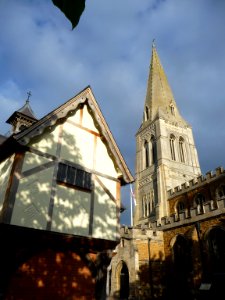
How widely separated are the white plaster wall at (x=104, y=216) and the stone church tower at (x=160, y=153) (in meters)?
26.1

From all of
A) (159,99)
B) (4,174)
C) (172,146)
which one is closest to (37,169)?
(4,174)

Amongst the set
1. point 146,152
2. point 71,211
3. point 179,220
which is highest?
point 146,152

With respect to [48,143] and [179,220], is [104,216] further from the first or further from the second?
[179,220]

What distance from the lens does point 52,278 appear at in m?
8.12

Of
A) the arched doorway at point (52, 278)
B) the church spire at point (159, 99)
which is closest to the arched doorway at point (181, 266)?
the arched doorway at point (52, 278)

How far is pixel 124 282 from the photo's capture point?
23.3 metres

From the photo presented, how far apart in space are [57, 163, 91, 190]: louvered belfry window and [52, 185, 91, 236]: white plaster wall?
0.27 metres

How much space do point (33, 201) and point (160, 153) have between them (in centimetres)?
3633

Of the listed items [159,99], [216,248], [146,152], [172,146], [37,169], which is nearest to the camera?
[37,169]

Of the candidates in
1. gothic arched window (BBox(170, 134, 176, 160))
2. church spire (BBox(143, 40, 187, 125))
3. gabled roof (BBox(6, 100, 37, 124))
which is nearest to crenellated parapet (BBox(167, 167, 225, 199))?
gothic arched window (BBox(170, 134, 176, 160))

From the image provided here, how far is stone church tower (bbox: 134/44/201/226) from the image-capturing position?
3962 cm

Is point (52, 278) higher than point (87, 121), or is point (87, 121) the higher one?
point (87, 121)

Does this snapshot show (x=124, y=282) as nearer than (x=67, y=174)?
No

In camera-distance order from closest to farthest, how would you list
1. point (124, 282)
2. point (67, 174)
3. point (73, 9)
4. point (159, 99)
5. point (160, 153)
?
1. point (73, 9)
2. point (67, 174)
3. point (124, 282)
4. point (160, 153)
5. point (159, 99)
